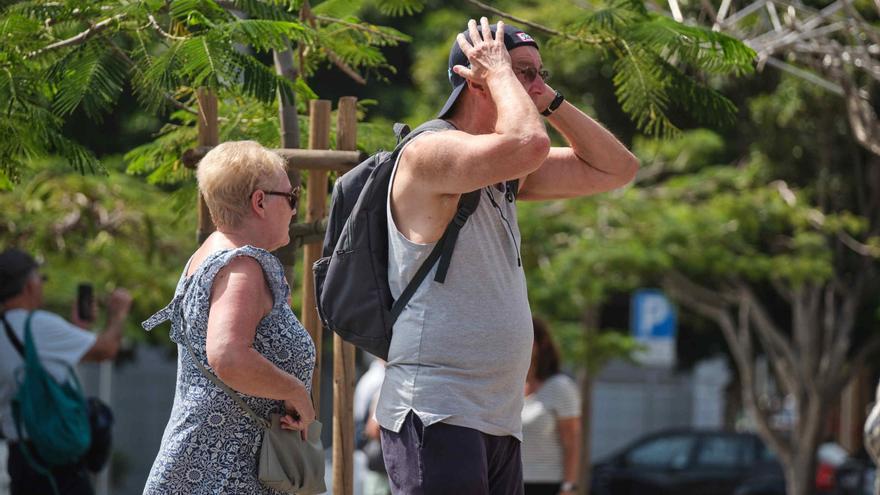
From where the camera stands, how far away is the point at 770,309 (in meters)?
19.2

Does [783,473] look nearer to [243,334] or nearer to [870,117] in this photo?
[870,117]

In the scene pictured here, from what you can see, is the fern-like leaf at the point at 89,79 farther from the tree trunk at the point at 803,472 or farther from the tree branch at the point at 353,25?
the tree trunk at the point at 803,472

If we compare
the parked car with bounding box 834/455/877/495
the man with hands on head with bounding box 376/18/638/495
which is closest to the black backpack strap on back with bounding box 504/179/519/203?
the man with hands on head with bounding box 376/18/638/495

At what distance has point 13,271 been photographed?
602 centimetres

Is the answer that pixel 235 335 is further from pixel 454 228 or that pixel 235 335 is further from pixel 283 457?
→ pixel 454 228

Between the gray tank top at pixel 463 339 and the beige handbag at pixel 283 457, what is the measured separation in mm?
268

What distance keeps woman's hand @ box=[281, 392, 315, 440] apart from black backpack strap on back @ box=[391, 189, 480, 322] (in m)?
0.32

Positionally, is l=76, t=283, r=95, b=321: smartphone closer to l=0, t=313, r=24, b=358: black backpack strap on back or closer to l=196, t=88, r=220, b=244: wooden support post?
l=0, t=313, r=24, b=358: black backpack strap on back

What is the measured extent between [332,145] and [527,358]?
177cm

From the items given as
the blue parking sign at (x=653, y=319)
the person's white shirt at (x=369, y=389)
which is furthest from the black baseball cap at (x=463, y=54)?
the blue parking sign at (x=653, y=319)

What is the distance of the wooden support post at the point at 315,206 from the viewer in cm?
438

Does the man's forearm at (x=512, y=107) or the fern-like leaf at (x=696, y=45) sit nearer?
the man's forearm at (x=512, y=107)

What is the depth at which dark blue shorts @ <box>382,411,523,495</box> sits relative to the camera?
10.6 ft

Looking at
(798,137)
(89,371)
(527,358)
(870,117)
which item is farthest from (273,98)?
(89,371)
